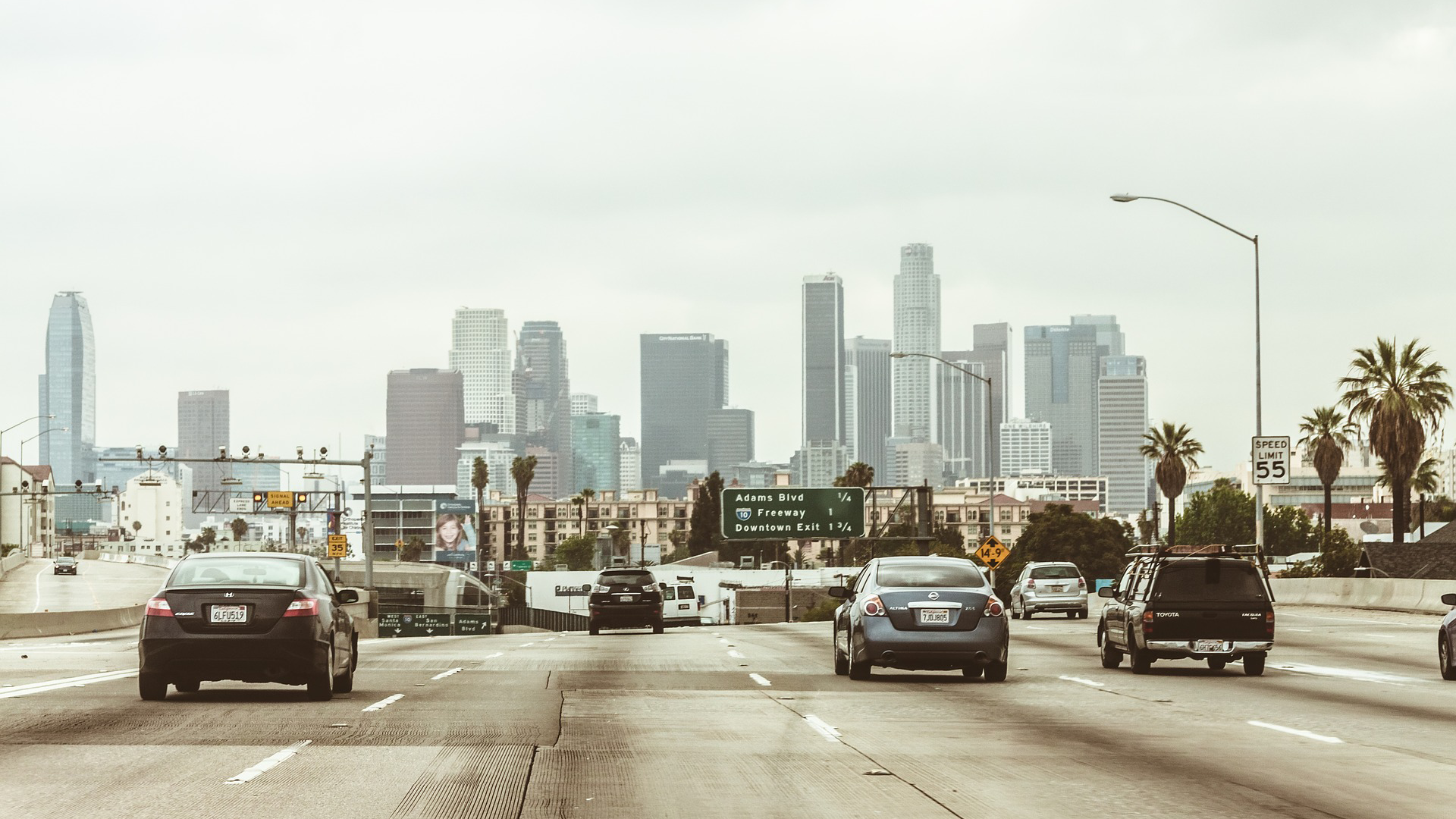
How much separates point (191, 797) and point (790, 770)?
388 centimetres

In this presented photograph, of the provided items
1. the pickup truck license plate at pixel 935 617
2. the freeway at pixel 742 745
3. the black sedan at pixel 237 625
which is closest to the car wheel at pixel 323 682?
the black sedan at pixel 237 625

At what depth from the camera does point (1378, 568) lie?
64438 mm

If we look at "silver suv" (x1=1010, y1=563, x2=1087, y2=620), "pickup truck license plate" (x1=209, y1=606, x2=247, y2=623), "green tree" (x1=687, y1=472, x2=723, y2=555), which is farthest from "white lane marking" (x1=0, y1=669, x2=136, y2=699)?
"green tree" (x1=687, y1=472, x2=723, y2=555)

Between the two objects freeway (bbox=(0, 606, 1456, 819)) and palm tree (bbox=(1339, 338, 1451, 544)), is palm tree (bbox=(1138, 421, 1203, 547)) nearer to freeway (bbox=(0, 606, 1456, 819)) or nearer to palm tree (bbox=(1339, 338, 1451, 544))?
palm tree (bbox=(1339, 338, 1451, 544))

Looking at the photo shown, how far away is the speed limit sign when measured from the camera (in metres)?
43.9

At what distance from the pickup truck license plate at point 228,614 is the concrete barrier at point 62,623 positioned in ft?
78.1

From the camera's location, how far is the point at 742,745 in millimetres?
13258

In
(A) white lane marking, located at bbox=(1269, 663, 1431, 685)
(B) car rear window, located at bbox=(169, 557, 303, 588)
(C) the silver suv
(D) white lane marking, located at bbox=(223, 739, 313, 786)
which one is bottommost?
(C) the silver suv

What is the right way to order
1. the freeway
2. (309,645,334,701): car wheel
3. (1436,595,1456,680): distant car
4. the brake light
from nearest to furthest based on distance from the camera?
the freeway → the brake light → (309,645,334,701): car wheel → (1436,595,1456,680): distant car

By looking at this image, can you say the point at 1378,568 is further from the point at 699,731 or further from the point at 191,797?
the point at 191,797

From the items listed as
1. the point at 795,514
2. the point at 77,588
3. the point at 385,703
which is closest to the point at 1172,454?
the point at 795,514

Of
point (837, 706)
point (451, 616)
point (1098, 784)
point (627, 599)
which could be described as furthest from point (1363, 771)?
point (451, 616)

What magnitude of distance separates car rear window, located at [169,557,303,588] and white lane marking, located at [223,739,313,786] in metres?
3.78

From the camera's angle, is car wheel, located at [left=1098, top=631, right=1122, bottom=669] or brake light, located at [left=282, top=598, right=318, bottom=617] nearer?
brake light, located at [left=282, top=598, right=318, bottom=617]
